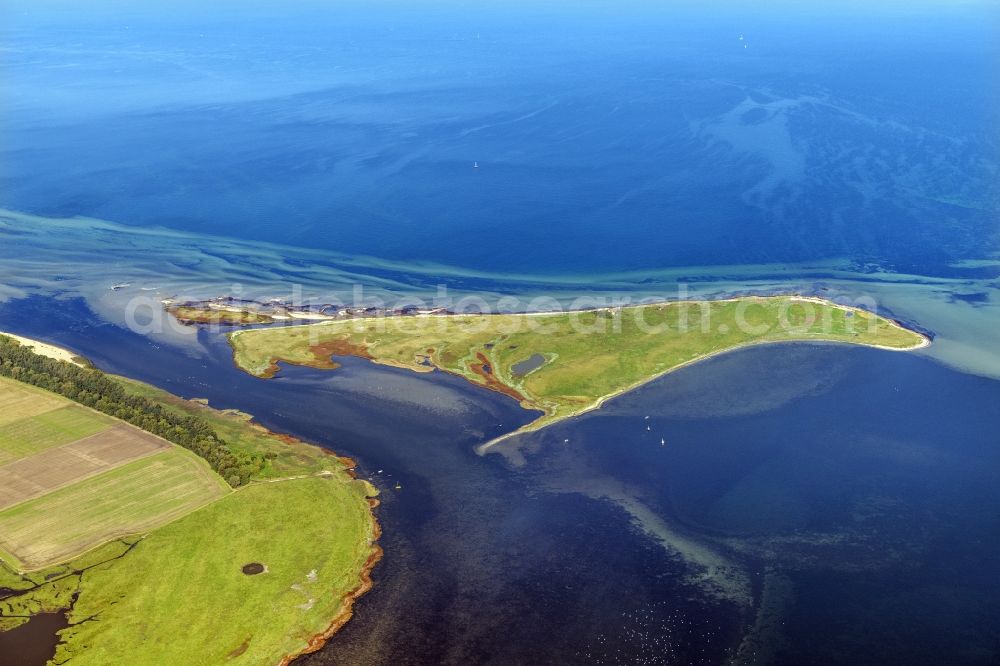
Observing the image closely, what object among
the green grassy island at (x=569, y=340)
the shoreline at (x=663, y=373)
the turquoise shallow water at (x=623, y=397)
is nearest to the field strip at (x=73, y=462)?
the turquoise shallow water at (x=623, y=397)

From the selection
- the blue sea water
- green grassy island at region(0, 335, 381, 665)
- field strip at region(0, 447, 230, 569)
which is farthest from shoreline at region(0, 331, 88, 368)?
the blue sea water

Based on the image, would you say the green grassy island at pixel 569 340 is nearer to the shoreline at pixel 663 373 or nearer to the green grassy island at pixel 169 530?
the shoreline at pixel 663 373

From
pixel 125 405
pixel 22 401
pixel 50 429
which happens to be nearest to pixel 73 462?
pixel 50 429

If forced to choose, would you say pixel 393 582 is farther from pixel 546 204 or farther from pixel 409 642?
pixel 546 204

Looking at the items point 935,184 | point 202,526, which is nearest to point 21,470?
point 202,526

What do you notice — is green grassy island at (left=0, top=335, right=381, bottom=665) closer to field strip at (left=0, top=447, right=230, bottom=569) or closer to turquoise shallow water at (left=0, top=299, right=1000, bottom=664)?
field strip at (left=0, top=447, right=230, bottom=569)

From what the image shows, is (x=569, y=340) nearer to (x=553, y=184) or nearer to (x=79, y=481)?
(x=79, y=481)
